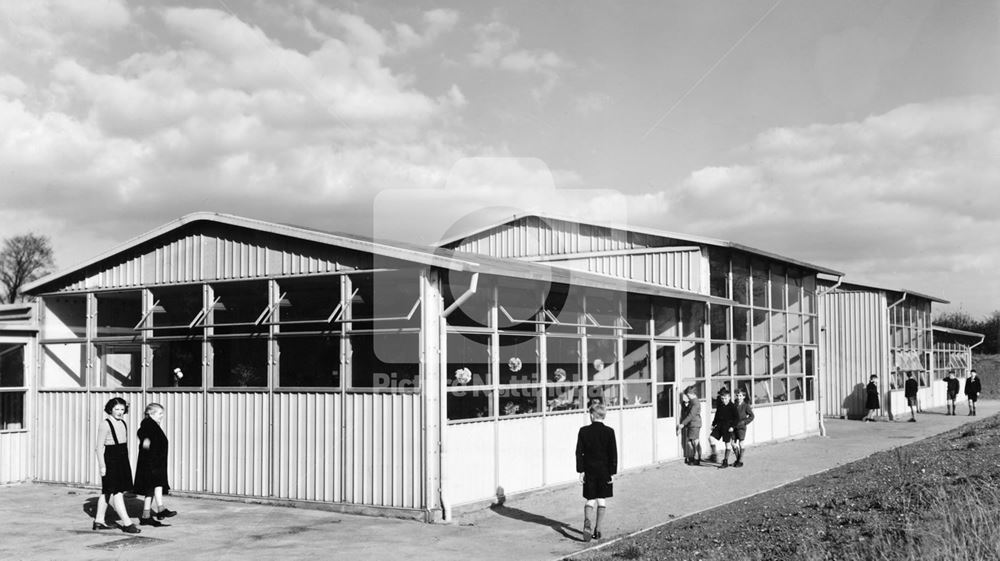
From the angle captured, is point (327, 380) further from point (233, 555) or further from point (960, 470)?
point (960, 470)

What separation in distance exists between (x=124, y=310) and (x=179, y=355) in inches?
55.2

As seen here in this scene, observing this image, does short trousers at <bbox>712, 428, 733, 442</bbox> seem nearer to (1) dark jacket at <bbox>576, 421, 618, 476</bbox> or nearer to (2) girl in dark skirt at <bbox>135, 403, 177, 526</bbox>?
(1) dark jacket at <bbox>576, 421, 618, 476</bbox>

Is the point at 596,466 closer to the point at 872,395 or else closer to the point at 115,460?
the point at 115,460

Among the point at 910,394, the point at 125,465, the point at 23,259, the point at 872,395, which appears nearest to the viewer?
the point at 125,465

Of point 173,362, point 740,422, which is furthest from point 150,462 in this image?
point 740,422

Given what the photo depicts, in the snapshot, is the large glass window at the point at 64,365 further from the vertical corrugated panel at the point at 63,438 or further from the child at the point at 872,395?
the child at the point at 872,395

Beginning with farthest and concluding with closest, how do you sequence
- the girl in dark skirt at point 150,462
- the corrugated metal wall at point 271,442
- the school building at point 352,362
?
the school building at point 352,362, the corrugated metal wall at point 271,442, the girl in dark skirt at point 150,462

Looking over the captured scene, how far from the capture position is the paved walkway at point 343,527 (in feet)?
36.5

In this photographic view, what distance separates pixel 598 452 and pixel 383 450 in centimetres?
334

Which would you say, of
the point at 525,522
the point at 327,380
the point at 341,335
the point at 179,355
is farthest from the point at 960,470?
the point at 179,355

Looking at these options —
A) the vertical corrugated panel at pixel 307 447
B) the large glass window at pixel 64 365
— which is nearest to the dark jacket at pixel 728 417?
the vertical corrugated panel at pixel 307 447

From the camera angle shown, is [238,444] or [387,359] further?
[387,359]

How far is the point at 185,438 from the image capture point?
15.7 metres

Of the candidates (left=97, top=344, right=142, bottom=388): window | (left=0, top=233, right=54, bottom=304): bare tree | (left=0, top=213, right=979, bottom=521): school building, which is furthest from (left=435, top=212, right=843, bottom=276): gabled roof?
(left=0, top=233, right=54, bottom=304): bare tree
